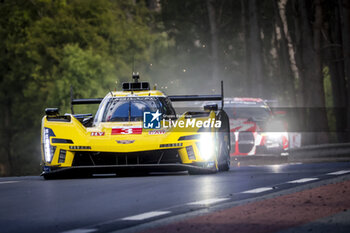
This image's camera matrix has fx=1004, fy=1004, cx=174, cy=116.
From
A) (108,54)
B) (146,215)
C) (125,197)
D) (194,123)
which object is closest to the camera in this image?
(146,215)

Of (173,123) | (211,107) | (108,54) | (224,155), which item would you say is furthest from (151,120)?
(108,54)

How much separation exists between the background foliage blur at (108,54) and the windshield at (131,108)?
4056cm

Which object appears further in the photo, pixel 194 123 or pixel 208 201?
pixel 194 123

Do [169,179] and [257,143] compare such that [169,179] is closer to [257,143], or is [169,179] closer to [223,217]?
[223,217]

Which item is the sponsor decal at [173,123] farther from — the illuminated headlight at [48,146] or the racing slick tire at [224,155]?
the illuminated headlight at [48,146]

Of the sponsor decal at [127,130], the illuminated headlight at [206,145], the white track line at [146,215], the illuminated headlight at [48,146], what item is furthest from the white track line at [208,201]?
the illuminated headlight at [48,146]

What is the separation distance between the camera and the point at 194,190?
490 inches

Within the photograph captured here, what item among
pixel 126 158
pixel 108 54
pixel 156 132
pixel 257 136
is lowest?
pixel 126 158

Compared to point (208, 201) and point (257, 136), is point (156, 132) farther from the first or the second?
point (257, 136)

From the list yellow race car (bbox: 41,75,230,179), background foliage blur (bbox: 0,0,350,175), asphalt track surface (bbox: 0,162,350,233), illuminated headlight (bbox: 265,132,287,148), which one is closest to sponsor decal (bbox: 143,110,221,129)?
yellow race car (bbox: 41,75,230,179)

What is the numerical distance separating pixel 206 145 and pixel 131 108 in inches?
71.8

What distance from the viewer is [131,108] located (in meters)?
16.3

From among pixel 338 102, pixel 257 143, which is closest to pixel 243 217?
pixel 257 143

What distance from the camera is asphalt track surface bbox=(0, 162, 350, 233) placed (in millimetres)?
9531
